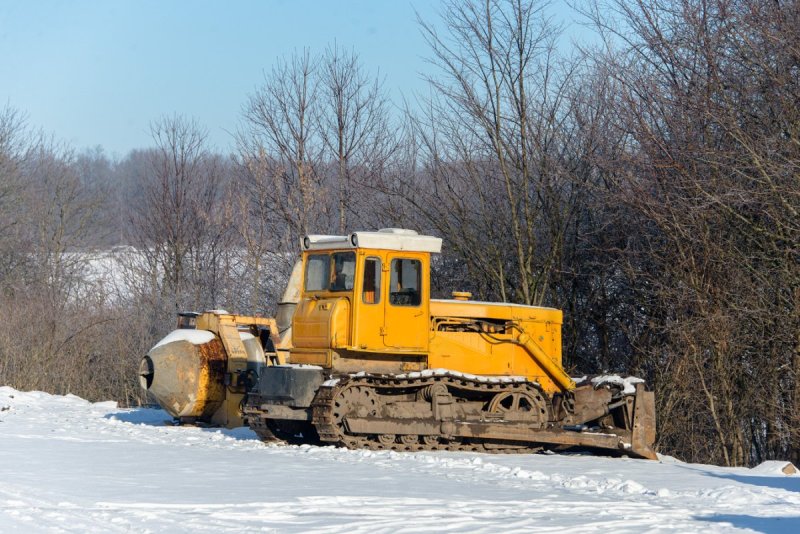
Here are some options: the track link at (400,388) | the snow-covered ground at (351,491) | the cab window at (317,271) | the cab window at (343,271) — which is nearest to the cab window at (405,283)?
the cab window at (343,271)

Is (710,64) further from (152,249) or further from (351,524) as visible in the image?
(152,249)

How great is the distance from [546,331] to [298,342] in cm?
392

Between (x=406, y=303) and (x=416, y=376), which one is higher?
(x=406, y=303)

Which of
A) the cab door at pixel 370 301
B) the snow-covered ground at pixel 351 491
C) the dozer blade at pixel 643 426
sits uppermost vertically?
the cab door at pixel 370 301

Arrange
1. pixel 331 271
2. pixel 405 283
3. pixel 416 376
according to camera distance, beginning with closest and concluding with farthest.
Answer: pixel 416 376, pixel 405 283, pixel 331 271

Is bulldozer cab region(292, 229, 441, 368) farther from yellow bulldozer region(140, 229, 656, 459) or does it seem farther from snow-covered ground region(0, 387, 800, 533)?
snow-covered ground region(0, 387, 800, 533)

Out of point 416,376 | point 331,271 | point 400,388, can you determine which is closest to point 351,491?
point 416,376

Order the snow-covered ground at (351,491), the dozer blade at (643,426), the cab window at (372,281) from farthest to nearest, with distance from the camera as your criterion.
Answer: the dozer blade at (643,426)
the cab window at (372,281)
the snow-covered ground at (351,491)

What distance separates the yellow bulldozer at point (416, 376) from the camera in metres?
15.4

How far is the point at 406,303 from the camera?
15.7m

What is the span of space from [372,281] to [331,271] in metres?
0.71

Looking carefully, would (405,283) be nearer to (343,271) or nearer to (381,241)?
(381,241)

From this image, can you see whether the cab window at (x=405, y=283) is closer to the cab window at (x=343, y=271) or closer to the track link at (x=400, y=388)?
the cab window at (x=343, y=271)

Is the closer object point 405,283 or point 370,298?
point 370,298
